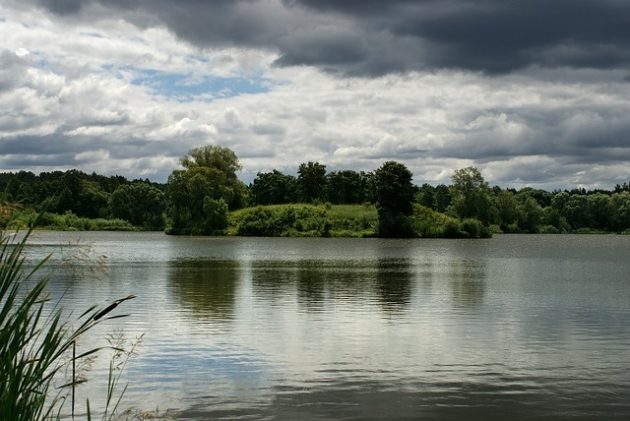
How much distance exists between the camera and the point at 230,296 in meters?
39.8

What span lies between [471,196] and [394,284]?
124563 millimetres

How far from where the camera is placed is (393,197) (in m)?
144

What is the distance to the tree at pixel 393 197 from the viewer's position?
144m

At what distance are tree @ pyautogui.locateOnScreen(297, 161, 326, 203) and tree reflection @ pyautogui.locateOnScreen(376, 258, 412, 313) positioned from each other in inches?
4247

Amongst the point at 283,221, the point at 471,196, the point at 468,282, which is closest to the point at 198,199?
the point at 283,221

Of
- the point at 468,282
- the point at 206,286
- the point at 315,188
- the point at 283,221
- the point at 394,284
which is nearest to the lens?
the point at 206,286

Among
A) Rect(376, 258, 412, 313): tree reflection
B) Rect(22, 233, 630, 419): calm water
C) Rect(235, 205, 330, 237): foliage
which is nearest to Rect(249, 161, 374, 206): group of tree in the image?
Rect(235, 205, 330, 237): foliage

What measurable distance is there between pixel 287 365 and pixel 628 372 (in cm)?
988

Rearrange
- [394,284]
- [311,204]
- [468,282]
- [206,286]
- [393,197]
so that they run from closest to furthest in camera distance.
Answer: [206,286] < [394,284] < [468,282] < [393,197] < [311,204]

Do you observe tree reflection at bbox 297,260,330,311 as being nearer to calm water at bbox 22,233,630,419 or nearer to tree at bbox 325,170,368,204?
calm water at bbox 22,233,630,419

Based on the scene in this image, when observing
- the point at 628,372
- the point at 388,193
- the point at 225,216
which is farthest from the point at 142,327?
the point at 225,216

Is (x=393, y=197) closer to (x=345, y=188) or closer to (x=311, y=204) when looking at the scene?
(x=311, y=204)

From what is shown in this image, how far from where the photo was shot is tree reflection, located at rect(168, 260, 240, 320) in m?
34.2

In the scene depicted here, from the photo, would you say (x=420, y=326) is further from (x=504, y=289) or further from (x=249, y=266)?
(x=249, y=266)
